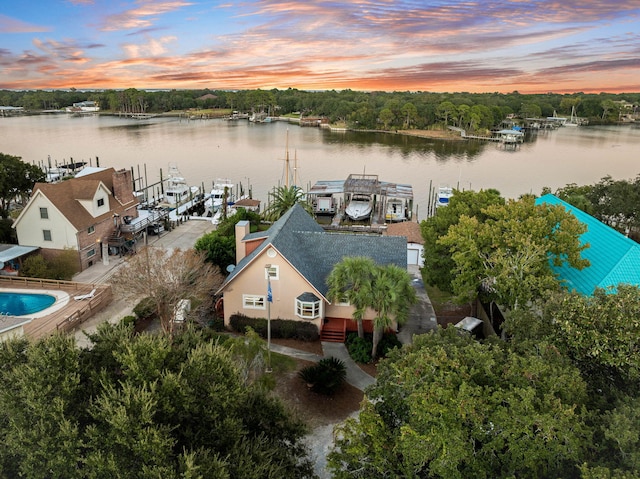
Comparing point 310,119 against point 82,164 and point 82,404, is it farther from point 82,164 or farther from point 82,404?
point 82,404

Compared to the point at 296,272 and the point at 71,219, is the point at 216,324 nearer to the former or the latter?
the point at 296,272

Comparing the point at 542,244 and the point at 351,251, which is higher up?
the point at 542,244

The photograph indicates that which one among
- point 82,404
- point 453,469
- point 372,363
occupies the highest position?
point 82,404

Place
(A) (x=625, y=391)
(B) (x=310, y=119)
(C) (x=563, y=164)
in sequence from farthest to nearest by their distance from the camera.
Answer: (B) (x=310, y=119) < (C) (x=563, y=164) < (A) (x=625, y=391)

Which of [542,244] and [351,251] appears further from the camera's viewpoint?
[351,251]

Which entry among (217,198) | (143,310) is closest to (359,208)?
(217,198)

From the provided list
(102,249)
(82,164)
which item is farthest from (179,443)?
(82,164)

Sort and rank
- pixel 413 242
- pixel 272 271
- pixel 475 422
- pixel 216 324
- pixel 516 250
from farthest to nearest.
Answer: pixel 413 242, pixel 216 324, pixel 272 271, pixel 516 250, pixel 475 422

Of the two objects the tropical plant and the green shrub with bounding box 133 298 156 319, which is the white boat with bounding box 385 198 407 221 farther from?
the green shrub with bounding box 133 298 156 319
